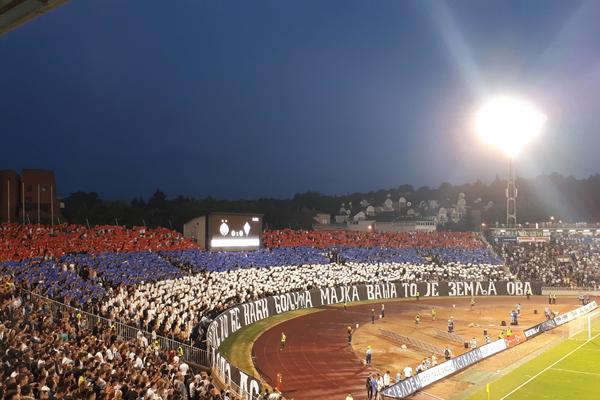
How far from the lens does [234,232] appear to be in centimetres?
4762

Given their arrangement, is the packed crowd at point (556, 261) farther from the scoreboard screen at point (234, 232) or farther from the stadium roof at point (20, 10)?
the stadium roof at point (20, 10)

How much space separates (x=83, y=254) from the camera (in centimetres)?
3341

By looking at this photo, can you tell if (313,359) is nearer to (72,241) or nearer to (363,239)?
(72,241)

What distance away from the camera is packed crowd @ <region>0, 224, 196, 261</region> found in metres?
30.9

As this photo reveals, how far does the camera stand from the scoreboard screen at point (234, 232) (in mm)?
45844

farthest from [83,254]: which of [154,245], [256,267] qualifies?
[256,267]

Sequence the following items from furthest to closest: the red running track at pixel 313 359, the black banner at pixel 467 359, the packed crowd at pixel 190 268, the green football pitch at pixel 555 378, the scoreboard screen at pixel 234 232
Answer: the scoreboard screen at pixel 234 232 → the black banner at pixel 467 359 → the packed crowd at pixel 190 268 → the red running track at pixel 313 359 → the green football pitch at pixel 555 378

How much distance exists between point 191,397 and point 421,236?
6089cm

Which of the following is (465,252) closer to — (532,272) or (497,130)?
(532,272)

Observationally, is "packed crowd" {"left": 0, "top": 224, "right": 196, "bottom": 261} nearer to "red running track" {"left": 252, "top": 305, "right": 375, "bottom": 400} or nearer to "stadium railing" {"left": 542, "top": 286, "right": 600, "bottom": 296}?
"red running track" {"left": 252, "top": 305, "right": 375, "bottom": 400}

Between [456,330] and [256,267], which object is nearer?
[456,330]

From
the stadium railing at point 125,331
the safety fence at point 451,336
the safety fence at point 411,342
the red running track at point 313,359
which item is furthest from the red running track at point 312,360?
the safety fence at point 451,336

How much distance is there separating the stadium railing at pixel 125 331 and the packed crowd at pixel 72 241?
29.0ft

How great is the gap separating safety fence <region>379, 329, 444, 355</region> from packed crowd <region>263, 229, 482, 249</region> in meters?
20.4
